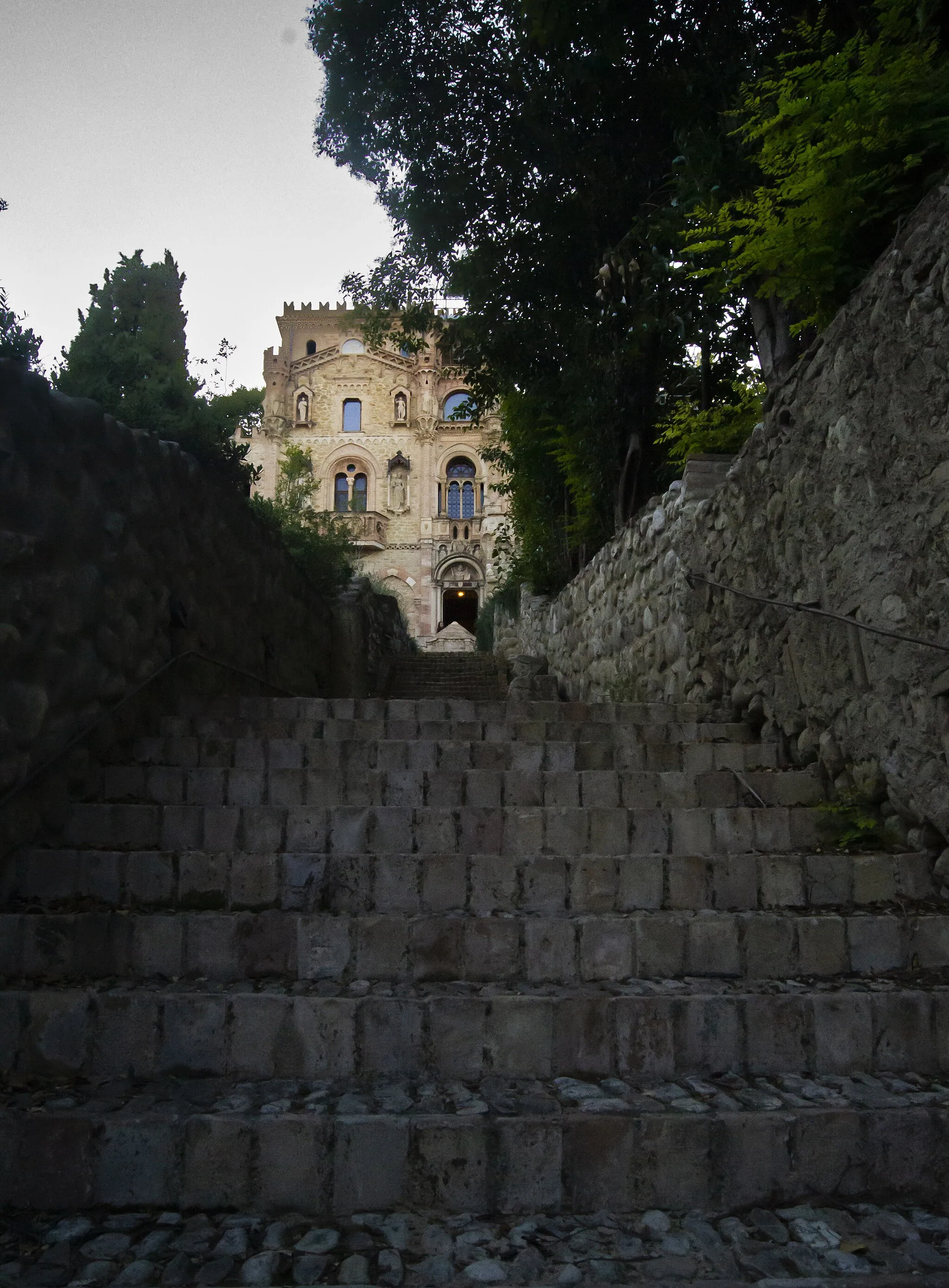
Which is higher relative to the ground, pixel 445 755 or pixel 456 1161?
pixel 445 755

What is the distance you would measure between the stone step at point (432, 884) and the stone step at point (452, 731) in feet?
4.53

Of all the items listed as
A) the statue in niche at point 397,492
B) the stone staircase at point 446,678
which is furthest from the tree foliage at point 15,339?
the statue in niche at point 397,492

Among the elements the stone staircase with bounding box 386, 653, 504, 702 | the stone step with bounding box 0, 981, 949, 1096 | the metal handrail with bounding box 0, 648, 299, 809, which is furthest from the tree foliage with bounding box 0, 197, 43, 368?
the stone staircase with bounding box 386, 653, 504, 702

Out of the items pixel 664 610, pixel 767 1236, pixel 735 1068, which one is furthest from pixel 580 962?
pixel 664 610

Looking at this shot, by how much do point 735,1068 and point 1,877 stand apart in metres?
2.54

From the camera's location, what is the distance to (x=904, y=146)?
3623 millimetres

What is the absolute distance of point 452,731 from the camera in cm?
476

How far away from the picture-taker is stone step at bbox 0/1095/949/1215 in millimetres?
2086

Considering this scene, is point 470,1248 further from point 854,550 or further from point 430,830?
point 854,550

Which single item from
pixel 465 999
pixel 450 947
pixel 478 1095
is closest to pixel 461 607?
pixel 450 947

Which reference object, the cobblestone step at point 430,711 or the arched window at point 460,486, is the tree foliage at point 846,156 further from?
the arched window at point 460,486

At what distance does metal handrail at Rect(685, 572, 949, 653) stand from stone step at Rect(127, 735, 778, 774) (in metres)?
0.74

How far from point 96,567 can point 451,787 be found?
1.88 meters

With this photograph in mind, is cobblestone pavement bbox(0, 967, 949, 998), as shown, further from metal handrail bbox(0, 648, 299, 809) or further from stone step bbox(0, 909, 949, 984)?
metal handrail bbox(0, 648, 299, 809)
